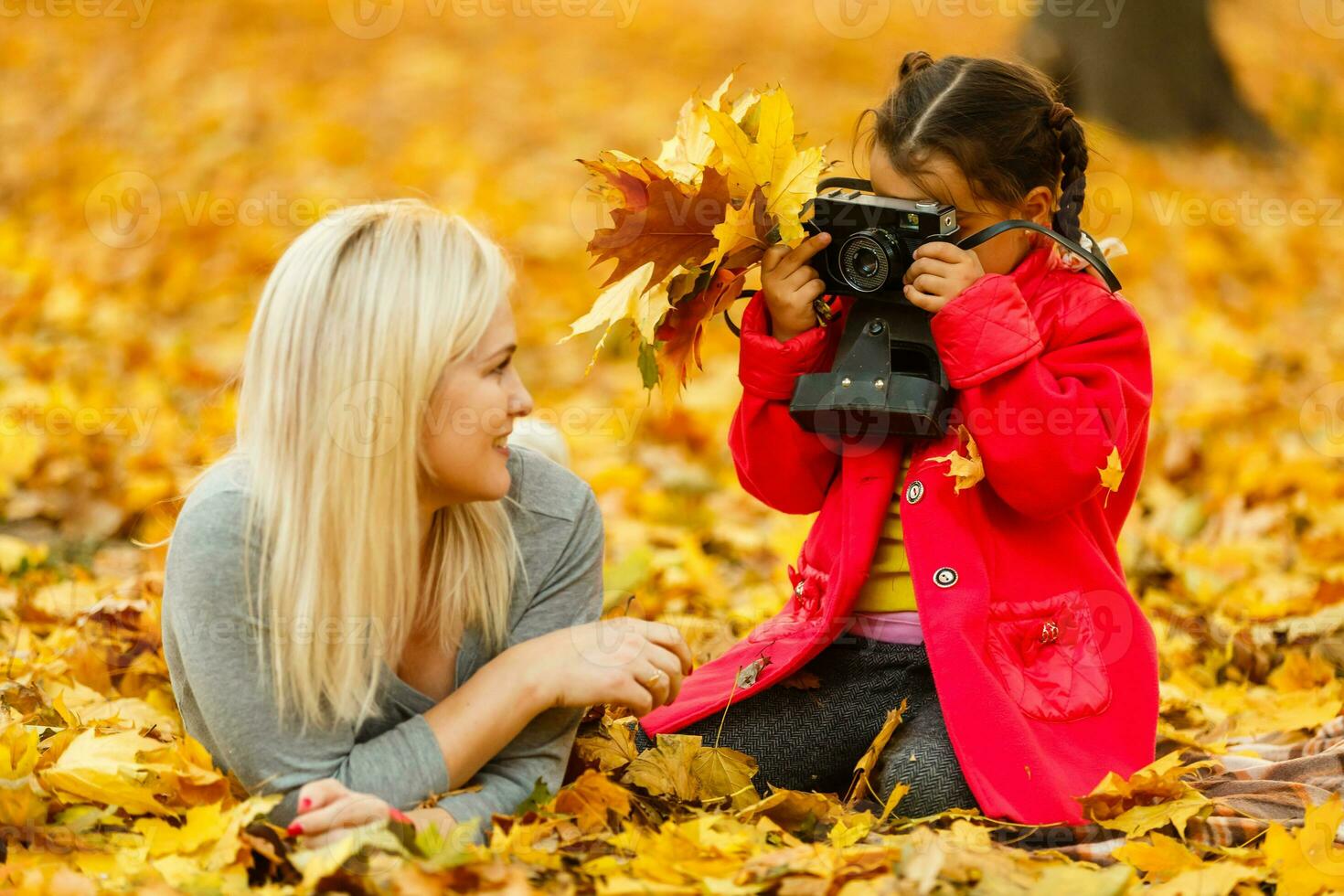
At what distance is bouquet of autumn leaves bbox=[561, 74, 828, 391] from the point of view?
6.66 feet

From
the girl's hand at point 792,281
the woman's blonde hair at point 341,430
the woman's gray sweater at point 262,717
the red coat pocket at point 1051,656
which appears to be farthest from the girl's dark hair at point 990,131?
the woman's gray sweater at point 262,717

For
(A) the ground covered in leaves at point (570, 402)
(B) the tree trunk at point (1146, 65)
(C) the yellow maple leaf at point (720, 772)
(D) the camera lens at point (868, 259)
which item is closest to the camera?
(A) the ground covered in leaves at point (570, 402)

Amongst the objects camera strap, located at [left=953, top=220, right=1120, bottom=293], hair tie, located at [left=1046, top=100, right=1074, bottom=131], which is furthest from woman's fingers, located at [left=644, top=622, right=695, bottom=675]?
hair tie, located at [left=1046, top=100, right=1074, bottom=131]

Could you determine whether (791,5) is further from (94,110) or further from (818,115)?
(94,110)

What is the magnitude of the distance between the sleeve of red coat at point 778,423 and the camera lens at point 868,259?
12 cm

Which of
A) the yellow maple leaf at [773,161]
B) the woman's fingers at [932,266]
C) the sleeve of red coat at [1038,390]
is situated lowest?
the sleeve of red coat at [1038,390]

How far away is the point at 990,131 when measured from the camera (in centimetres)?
213

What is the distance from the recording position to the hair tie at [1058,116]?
2174 millimetres

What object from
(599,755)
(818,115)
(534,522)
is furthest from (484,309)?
(818,115)

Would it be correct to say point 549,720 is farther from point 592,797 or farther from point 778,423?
point 778,423

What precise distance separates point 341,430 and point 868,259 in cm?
85

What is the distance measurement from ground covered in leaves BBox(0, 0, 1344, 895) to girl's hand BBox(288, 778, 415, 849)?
4 cm

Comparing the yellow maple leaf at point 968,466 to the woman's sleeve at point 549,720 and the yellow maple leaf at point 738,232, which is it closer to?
the yellow maple leaf at point 738,232

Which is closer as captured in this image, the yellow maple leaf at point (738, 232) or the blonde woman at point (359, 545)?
the blonde woman at point (359, 545)
